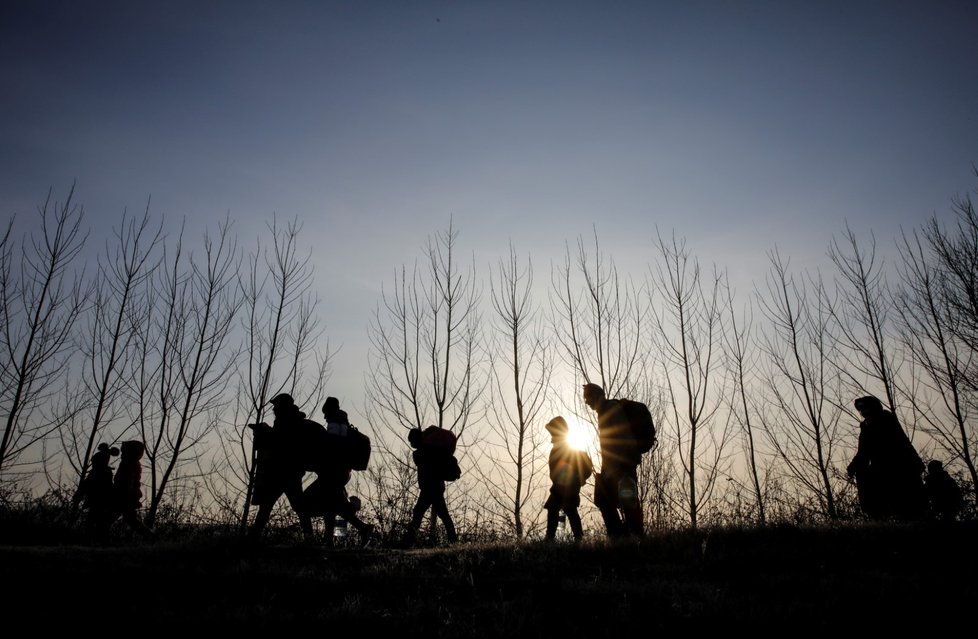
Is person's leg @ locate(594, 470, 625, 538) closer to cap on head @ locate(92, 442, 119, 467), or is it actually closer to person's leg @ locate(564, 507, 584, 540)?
person's leg @ locate(564, 507, 584, 540)

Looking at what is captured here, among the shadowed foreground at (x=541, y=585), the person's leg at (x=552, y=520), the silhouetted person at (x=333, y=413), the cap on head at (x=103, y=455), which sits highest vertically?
the silhouetted person at (x=333, y=413)

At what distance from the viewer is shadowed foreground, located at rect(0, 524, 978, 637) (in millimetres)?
3053

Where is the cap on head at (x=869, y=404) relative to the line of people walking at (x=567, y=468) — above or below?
Answer: above

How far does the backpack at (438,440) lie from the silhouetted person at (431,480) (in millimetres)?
27

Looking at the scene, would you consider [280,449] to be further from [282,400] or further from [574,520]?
[574,520]

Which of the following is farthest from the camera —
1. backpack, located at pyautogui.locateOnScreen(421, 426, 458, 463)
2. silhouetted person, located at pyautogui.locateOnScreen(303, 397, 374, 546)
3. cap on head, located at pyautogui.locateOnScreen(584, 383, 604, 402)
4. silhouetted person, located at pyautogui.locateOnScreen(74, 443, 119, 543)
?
silhouetted person, located at pyautogui.locateOnScreen(74, 443, 119, 543)

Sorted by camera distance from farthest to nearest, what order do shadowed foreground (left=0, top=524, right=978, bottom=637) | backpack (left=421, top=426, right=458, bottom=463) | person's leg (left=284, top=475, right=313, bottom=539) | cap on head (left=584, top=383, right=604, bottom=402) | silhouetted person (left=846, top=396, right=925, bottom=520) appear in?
backpack (left=421, top=426, right=458, bottom=463), person's leg (left=284, top=475, right=313, bottom=539), cap on head (left=584, top=383, right=604, bottom=402), silhouetted person (left=846, top=396, right=925, bottom=520), shadowed foreground (left=0, top=524, right=978, bottom=637)

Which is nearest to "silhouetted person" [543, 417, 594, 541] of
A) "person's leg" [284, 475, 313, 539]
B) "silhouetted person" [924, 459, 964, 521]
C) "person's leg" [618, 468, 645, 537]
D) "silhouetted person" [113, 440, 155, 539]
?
"person's leg" [618, 468, 645, 537]

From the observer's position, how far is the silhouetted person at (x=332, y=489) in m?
6.89

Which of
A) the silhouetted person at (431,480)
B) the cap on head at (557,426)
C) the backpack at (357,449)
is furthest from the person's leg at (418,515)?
the cap on head at (557,426)

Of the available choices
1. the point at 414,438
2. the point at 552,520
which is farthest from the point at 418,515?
the point at 552,520

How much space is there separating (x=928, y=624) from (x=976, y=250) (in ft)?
37.1

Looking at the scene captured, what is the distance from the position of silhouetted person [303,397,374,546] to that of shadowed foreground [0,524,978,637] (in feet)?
4.81

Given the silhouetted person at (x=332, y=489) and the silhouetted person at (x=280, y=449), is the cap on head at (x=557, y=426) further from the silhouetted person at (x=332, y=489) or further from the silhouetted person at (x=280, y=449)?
the silhouetted person at (x=280, y=449)
